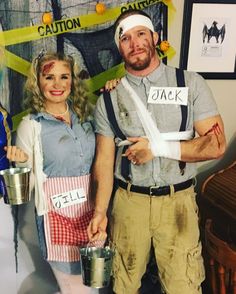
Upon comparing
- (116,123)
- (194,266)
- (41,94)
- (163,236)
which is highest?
(41,94)

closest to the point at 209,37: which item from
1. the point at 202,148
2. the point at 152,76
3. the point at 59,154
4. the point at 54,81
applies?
the point at 152,76

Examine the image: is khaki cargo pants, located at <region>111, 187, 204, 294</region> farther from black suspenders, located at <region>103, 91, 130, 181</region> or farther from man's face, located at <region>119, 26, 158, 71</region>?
man's face, located at <region>119, 26, 158, 71</region>

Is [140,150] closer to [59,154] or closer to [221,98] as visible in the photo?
[59,154]

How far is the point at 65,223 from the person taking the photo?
1.71 metres

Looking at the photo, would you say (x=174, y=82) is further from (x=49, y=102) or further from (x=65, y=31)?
(x=65, y=31)

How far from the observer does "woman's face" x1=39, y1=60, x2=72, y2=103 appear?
1597 mm

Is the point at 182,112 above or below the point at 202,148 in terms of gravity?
above

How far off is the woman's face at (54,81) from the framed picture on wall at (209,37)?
0.75m

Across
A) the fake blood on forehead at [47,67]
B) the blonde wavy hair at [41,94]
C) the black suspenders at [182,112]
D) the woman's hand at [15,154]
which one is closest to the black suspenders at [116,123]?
the black suspenders at [182,112]

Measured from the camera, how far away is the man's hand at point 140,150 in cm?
154

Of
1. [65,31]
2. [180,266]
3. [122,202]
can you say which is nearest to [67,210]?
[122,202]

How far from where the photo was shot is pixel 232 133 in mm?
2307

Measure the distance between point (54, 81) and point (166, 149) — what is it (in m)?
0.50

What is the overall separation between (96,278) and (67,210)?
31 centimetres
